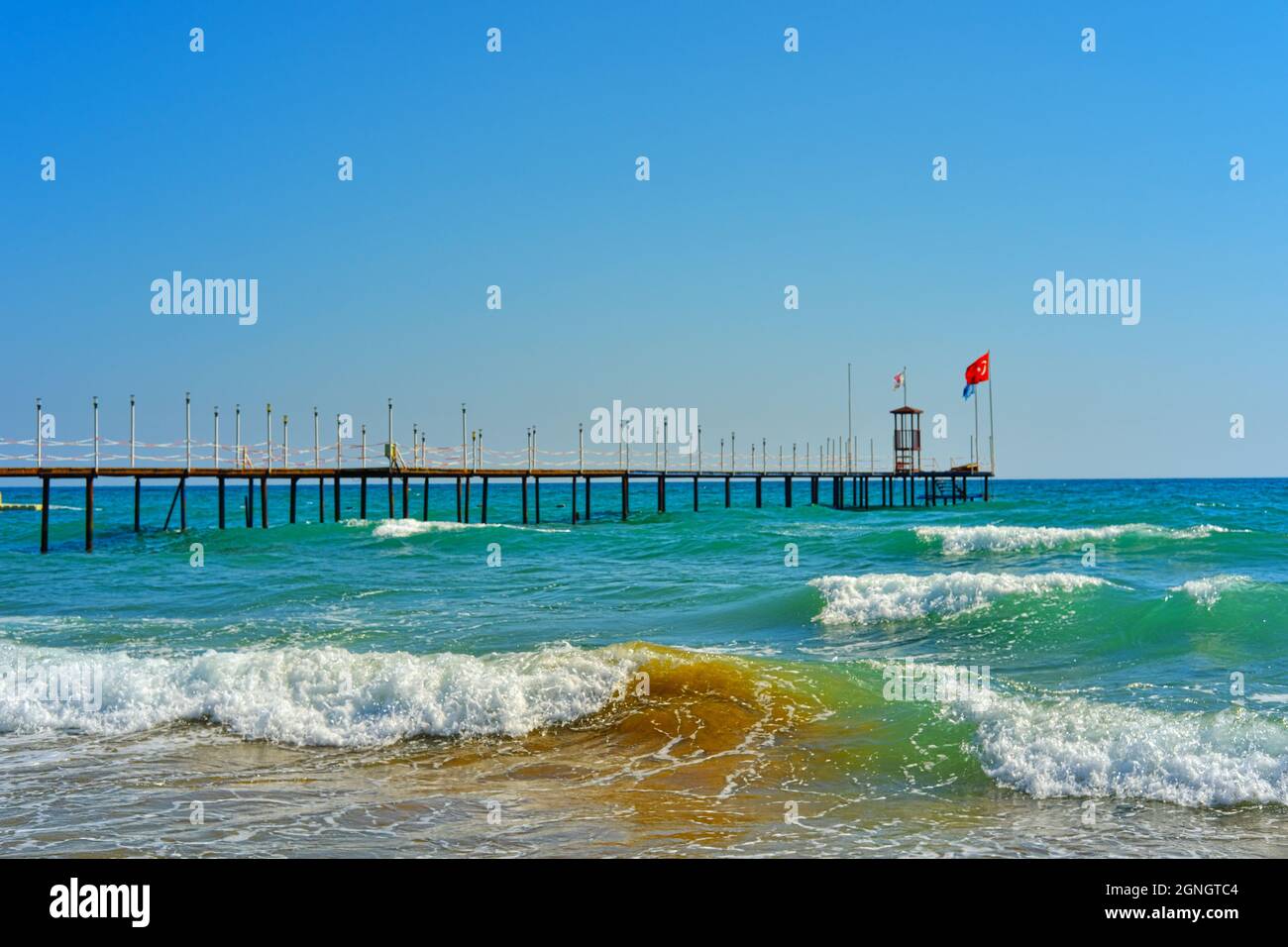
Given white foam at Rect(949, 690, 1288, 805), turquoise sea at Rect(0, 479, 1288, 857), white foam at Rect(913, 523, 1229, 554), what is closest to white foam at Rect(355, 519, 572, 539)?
white foam at Rect(913, 523, 1229, 554)

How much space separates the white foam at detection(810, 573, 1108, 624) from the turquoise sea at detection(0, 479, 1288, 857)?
0.06 metres

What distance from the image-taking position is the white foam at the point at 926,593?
1691cm

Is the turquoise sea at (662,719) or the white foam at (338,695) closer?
the turquoise sea at (662,719)

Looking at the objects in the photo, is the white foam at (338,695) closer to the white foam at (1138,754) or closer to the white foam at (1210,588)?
the white foam at (1138,754)

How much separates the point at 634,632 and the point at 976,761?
25.8 ft

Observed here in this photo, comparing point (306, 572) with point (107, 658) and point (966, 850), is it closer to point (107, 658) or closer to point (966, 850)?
point (107, 658)

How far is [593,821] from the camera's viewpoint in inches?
298

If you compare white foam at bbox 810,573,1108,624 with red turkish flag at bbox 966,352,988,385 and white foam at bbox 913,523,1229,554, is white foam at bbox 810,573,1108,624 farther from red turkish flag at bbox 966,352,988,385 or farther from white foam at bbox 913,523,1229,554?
red turkish flag at bbox 966,352,988,385

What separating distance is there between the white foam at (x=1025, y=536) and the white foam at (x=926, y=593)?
11.1 metres

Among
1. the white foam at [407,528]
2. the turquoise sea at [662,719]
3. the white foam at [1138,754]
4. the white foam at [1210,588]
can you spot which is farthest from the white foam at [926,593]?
the white foam at [407,528]

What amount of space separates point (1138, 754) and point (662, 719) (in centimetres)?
429

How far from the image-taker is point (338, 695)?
11.5m

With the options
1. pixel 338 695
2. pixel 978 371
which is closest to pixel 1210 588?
pixel 338 695

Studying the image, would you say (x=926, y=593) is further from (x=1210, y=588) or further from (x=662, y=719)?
(x=662, y=719)
